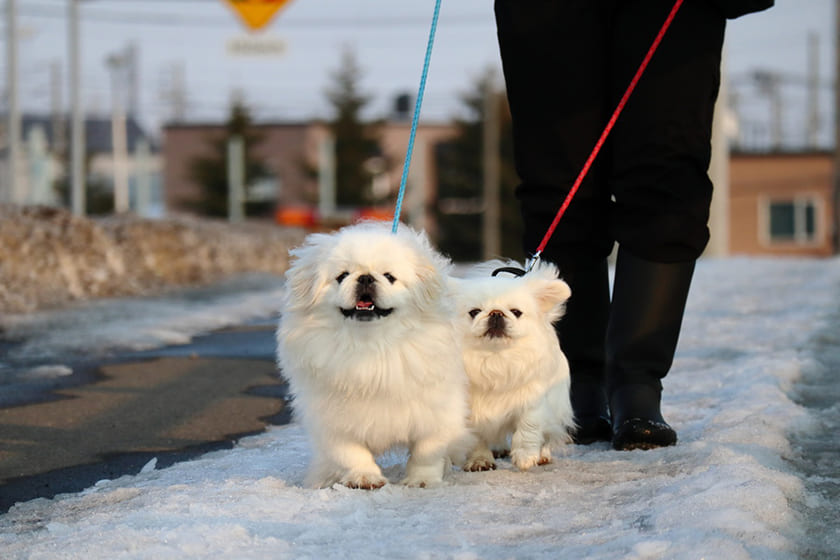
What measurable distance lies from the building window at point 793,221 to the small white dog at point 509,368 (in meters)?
49.2

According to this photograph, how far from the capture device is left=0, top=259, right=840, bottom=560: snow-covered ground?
7.69 feet

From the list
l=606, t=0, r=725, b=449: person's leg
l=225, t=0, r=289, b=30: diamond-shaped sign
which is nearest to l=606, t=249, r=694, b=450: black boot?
l=606, t=0, r=725, b=449: person's leg

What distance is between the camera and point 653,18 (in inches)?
145

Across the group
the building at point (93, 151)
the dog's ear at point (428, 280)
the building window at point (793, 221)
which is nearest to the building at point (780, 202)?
the building window at point (793, 221)

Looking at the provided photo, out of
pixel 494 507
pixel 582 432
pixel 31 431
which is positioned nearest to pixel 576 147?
pixel 582 432

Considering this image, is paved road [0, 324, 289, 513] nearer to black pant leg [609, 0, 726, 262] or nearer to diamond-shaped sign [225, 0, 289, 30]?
black pant leg [609, 0, 726, 262]

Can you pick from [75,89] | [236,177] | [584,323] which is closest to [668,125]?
[584,323]

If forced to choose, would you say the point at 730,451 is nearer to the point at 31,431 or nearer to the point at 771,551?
the point at 771,551

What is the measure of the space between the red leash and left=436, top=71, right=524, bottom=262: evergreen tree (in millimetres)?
51602

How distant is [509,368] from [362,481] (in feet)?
2.09

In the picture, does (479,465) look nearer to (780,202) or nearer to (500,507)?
(500,507)

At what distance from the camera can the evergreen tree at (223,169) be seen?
2429 inches

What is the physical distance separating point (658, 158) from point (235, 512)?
1766 mm

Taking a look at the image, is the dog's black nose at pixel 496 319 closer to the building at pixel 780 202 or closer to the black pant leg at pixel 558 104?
the black pant leg at pixel 558 104
